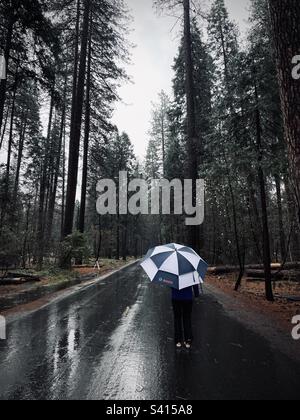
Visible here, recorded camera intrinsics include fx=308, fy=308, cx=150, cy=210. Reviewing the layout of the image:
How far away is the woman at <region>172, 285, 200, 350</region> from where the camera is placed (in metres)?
5.39

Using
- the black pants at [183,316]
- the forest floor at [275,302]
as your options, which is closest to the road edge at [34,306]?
the black pants at [183,316]

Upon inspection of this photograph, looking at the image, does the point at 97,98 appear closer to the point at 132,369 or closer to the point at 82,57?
the point at 82,57

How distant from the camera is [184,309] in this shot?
5477 millimetres

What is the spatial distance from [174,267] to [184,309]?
0.91 metres

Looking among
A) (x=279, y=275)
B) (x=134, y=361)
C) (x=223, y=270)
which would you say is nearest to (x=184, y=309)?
(x=134, y=361)

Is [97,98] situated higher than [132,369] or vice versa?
[97,98]

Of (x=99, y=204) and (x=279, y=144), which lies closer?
(x=279, y=144)

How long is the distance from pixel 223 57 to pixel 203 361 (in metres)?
27.1

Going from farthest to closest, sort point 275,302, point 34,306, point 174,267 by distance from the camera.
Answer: point 275,302, point 34,306, point 174,267

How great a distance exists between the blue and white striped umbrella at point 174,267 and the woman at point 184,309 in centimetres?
34

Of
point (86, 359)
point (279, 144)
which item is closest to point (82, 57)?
point (279, 144)

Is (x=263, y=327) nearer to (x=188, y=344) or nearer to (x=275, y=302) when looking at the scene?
(x=188, y=344)

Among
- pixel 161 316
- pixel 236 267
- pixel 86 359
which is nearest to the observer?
pixel 86 359

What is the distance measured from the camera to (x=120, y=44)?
20.9 metres
